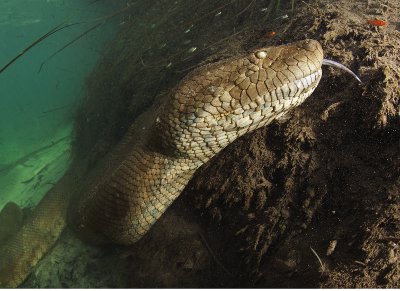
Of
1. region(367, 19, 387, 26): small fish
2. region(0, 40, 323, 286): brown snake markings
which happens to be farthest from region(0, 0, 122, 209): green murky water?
region(367, 19, 387, 26): small fish

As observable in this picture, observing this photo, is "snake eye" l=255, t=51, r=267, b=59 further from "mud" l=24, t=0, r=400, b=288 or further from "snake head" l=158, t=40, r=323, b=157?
"mud" l=24, t=0, r=400, b=288

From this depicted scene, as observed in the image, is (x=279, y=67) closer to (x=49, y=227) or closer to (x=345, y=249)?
(x=345, y=249)

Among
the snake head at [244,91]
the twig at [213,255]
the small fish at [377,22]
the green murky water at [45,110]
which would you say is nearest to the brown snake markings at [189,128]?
the snake head at [244,91]

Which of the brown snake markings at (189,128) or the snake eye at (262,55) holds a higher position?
the snake eye at (262,55)

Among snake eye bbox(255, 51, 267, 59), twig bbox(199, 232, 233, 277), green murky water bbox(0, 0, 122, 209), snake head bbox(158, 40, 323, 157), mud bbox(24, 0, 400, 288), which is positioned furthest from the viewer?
green murky water bbox(0, 0, 122, 209)

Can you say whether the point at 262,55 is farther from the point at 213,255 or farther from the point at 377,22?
the point at 213,255

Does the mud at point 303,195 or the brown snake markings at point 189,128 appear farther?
the brown snake markings at point 189,128

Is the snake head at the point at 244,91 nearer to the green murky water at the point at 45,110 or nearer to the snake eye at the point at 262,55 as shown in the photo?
the snake eye at the point at 262,55

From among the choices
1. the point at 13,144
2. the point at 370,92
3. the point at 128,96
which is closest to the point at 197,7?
the point at 128,96
